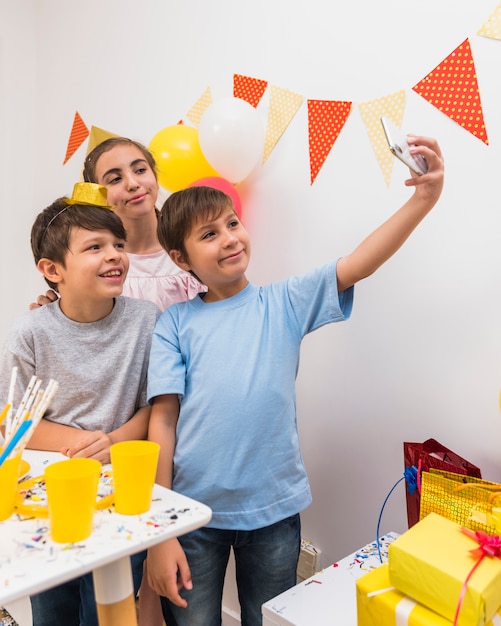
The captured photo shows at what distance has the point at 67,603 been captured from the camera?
1.30 metres

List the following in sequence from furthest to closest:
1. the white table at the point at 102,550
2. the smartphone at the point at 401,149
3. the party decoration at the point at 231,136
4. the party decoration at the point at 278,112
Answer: the party decoration at the point at 278,112 < the party decoration at the point at 231,136 < the smartphone at the point at 401,149 < the white table at the point at 102,550

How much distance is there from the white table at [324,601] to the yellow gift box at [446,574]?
0.68 feet

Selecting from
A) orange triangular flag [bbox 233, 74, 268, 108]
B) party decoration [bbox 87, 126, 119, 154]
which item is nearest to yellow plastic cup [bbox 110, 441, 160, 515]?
orange triangular flag [bbox 233, 74, 268, 108]

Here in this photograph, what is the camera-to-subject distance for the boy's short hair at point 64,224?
1246 millimetres

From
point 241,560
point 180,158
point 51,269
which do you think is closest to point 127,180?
point 180,158

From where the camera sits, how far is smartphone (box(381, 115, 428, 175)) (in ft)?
2.92

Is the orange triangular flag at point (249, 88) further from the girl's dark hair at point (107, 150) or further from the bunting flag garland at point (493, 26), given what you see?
the bunting flag garland at point (493, 26)

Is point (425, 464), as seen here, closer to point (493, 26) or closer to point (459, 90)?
point (459, 90)

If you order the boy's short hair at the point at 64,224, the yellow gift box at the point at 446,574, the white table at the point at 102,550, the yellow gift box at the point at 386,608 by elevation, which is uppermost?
the boy's short hair at the point at 64,224

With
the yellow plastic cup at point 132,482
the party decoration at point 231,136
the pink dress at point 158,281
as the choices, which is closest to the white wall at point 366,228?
the party decoration at point 231,136

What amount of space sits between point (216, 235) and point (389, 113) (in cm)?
58

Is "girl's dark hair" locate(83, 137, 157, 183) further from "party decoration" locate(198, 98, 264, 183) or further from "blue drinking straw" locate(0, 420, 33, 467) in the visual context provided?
"blue drinking straw" locate(0, 420, 33, 467)

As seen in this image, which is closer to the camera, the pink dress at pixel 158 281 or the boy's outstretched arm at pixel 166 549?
the boy's outstretched arm at pixel 166 549

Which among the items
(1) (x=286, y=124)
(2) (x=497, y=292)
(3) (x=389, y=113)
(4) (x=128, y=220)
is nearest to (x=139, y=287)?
(4) (x=128, y=220)
